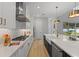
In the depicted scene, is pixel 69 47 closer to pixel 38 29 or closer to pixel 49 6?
pixel 49 6

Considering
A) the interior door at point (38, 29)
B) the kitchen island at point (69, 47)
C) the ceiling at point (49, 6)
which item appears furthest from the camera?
the interior door at point (38, 29)

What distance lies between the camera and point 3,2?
3.11m

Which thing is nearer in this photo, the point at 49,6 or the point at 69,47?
the point at 69,47

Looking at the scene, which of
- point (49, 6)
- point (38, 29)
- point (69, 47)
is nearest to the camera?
point (69, 47)

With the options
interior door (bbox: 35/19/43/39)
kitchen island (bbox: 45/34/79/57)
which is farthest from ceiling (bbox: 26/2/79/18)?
interior door (bbox: 35/19/43/39)

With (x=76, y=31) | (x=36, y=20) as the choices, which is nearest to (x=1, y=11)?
(x=76, y=31)

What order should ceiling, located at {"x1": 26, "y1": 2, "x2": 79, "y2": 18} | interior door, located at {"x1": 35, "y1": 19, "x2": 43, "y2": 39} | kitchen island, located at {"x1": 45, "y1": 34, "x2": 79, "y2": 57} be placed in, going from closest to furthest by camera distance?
1. kitchen island, located at {"x1": 45, "y1": 34, "x2": 79, "y2": 57}
2. ceiling, located at {"x1": 26, "y1": 2, "x2": 79, "y2": 18}
3. interior door, located at {"x1": 35, "y1": 19, "x2": 43, "y2": 39}

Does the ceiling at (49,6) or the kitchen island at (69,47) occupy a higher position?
the ceiling at (49,6)

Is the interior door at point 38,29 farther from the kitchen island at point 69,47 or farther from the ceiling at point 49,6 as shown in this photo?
the kitchen island at point 69,47

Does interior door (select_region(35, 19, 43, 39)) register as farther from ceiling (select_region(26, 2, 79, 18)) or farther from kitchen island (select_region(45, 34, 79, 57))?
kitchen island (select_region(45, 34, 79, 57))

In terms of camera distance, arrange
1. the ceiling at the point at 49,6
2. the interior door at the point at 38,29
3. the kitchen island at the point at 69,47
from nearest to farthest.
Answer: the kitchen island at the point at 69,47 < the ceiling at the point at 49,6 < the interior door at the point at 38,29

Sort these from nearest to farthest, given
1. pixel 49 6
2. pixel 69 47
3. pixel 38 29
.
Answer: pixel 69 47 < pixel 49 6 < pixel 38 29

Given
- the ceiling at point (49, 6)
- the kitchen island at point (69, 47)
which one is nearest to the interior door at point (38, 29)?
the ceiling at point (49, 6)

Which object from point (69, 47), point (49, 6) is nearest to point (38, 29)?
point (49, 6)
